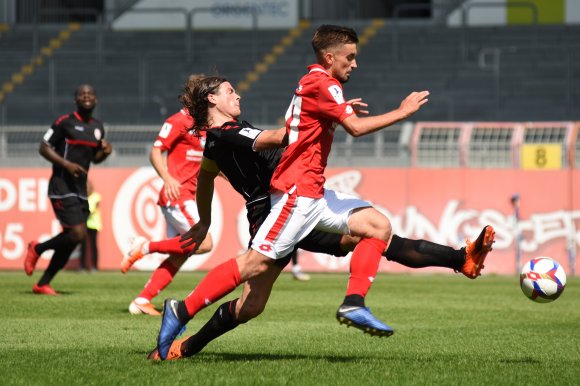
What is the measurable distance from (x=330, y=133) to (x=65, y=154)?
7.06m

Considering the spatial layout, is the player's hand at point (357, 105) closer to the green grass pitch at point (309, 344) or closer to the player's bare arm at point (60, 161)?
the green grass pitch at point (309, 344)

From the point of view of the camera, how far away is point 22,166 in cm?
2061

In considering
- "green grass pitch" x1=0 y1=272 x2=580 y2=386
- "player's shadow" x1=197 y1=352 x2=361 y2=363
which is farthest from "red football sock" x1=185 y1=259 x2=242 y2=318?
"player's shadow" x1=197 y1=352 x2=361 y2=363

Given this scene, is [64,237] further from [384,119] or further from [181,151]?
[384,119]

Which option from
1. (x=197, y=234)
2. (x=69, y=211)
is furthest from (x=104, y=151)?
(x=197, y=234)

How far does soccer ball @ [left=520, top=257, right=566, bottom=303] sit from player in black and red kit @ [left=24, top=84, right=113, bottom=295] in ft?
21.6

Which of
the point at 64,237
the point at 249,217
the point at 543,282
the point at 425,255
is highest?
the point at 249,217

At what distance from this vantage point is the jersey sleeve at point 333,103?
6.49m

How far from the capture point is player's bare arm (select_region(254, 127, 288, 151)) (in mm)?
6551

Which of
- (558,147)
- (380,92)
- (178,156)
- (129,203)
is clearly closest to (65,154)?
(178,156)

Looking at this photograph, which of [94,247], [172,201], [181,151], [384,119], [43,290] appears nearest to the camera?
[384,119]

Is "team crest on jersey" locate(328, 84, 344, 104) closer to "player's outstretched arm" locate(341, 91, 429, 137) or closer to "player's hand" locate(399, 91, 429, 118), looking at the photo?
"player's outstretched arm" locate(341, 91, 429, 137)

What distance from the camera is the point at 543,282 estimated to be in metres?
7.44

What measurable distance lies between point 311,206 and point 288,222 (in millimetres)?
178
